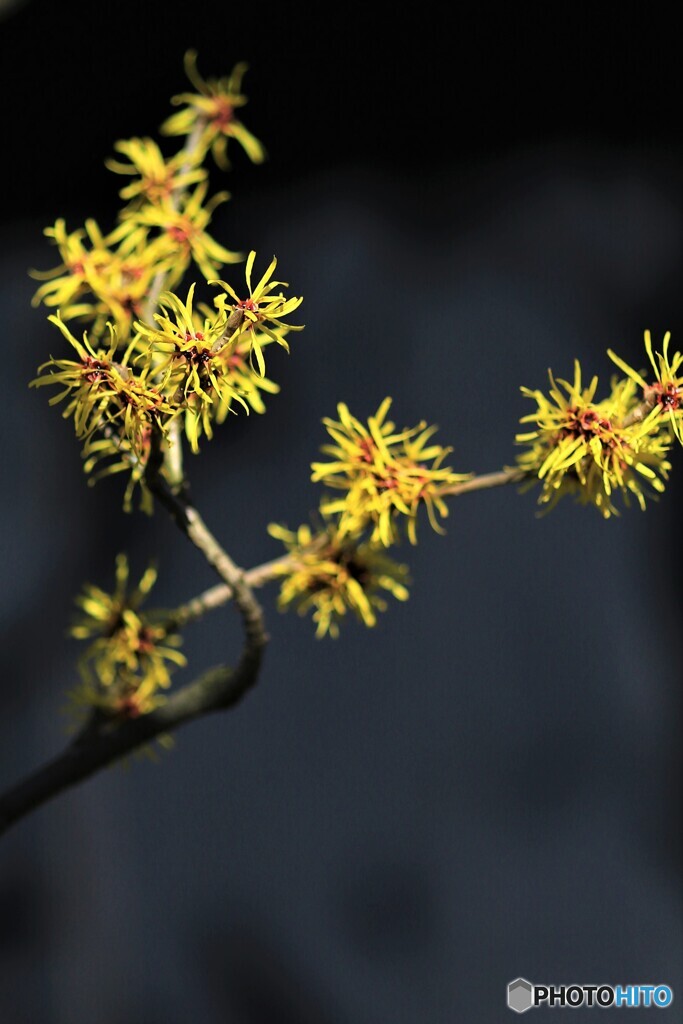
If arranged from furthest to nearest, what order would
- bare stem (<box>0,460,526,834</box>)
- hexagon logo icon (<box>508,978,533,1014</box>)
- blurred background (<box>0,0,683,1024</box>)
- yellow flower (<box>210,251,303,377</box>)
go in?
blurred background (<box>0,0,683,1024</box>) < hexagon logo icon (<box>508,978,533,1014</box>) < bare stem (<box>0,460,526,834</box>) < yellow flower (<box>210,251,303,377</box>)

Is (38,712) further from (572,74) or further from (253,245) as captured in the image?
(572,74)

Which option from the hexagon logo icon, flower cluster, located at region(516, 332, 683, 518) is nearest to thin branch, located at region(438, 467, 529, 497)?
flower cluster, located at region(516, 332, 683, 518)

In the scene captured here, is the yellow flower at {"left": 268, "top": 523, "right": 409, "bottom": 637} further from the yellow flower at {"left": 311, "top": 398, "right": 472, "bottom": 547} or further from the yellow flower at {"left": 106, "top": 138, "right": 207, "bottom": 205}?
the yellow flower at {"left": 106, "top": 138, "right": 207, "bottom": 205}

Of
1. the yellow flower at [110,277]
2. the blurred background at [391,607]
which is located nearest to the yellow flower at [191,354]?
the yellow flower at [110,277]

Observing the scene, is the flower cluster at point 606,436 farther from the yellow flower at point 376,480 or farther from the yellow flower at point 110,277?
the yellow flower at point 110,277

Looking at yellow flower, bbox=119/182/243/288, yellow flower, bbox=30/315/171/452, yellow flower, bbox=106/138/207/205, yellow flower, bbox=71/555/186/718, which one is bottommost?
yellow flower, bbox=71/555/186/718

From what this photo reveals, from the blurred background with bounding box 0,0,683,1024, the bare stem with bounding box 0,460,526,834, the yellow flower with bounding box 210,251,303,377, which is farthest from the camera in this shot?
the blurred background with bounding box 0,0,683,1024

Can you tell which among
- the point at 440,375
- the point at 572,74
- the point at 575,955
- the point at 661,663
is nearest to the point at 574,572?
the point at 661,663
